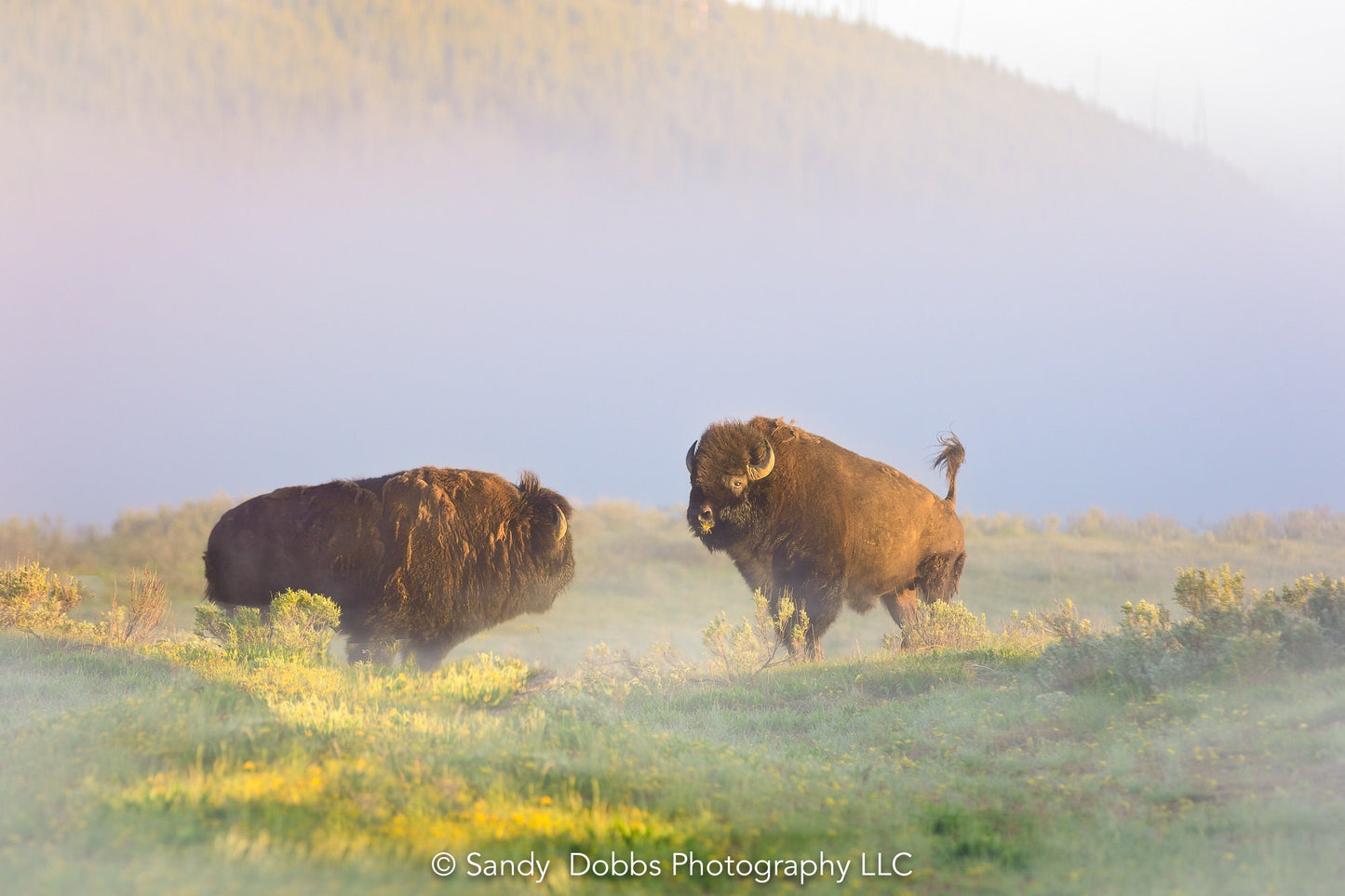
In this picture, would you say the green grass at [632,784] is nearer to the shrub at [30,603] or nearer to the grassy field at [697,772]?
the grassy field at [697,772]

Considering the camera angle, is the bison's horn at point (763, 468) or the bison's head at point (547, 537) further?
the bison's horn at point (763, 468)

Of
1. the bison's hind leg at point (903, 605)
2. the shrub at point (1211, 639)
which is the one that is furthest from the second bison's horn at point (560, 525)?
the shrub at point (1211, 639)

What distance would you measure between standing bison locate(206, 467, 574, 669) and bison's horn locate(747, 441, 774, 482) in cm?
329

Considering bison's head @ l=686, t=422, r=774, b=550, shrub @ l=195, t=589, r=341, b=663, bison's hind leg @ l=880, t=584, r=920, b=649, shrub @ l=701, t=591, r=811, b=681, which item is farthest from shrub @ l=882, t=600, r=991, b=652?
shrub @ l=195, t=589, r=341, b=663

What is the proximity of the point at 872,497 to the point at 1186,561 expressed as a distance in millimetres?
19752

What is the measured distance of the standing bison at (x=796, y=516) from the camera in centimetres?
1367

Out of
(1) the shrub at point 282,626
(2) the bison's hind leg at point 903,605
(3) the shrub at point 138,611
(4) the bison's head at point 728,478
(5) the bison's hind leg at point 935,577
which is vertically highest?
(4) the bison's head at point 728,478

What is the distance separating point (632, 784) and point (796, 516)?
7382 millimetres

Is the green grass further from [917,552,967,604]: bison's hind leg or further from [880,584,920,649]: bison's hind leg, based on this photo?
[917,552,967,604]: bison's hind leg

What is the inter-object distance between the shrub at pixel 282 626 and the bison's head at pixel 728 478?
16.0 feet

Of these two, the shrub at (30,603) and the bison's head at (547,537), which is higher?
the bison's head at (547,537)

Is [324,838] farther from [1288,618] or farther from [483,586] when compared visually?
[1288,618]

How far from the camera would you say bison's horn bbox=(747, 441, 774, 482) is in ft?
44.6

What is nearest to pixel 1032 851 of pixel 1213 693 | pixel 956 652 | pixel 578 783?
pixel 578 783
